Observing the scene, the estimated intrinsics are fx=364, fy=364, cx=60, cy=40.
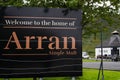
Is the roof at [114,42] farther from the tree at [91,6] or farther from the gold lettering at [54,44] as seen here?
the gold lettering at [54,44]

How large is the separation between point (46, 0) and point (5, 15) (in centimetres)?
386

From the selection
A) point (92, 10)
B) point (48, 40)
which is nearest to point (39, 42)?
point (48, 40)

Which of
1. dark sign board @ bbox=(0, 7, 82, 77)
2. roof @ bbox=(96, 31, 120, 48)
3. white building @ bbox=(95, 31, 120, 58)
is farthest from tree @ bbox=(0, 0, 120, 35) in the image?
roof @ bbox=(96, 31, 120, 48)

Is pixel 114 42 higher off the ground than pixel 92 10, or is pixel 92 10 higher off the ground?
pixel 92 10

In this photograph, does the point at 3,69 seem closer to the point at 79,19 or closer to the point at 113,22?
the point at 79,19

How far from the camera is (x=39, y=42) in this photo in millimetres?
12695

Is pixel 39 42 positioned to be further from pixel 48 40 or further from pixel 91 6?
pixel 91 6

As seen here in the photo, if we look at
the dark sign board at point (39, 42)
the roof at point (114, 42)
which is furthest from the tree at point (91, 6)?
the roof at point (114, 42)

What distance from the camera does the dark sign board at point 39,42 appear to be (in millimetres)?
12539

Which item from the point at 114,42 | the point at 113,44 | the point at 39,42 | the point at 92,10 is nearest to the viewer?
the point at 39,42

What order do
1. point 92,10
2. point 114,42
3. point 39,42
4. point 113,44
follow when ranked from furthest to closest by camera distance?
point 114,42, point 113,44, point 92,10, point 39,42

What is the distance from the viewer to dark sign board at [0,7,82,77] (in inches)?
494

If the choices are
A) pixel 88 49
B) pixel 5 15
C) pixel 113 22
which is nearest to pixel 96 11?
pixel 113 22

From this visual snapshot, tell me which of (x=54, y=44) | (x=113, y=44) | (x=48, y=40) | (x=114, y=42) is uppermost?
(x=48, y=40)
